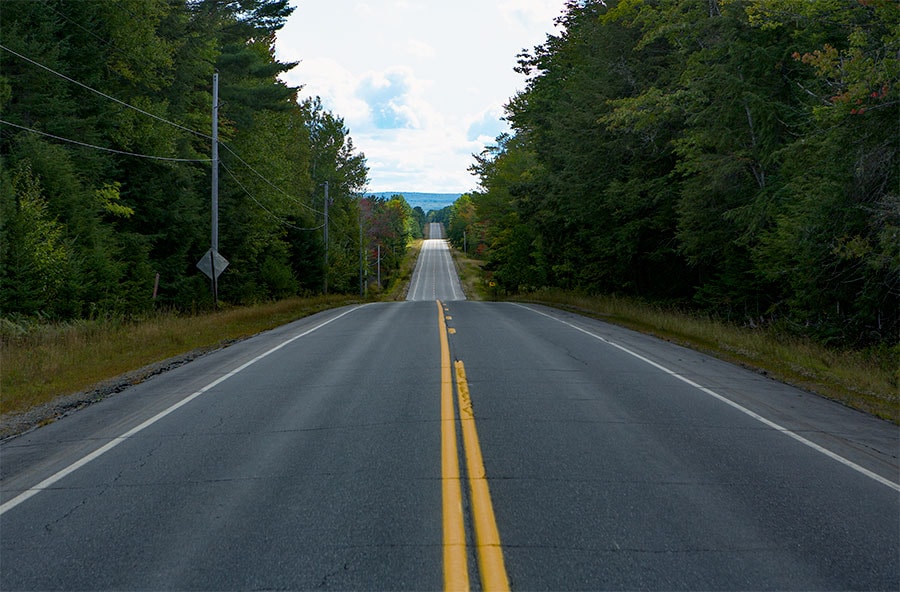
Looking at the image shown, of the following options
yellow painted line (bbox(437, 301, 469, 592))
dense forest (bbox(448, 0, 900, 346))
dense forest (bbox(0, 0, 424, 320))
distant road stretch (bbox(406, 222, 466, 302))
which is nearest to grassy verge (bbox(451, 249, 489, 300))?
distant road stretch (bbox(406, 222, 466, 302))

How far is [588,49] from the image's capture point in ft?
107

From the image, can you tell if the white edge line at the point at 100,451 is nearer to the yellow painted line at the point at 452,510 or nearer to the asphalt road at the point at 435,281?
the yellow painted line at the point at 452,510

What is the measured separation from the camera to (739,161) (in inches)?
725

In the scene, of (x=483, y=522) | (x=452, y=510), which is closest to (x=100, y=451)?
(x=452, y=510)

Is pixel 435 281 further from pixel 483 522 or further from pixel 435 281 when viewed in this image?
pixel 483 522

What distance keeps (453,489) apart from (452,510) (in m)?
0.43

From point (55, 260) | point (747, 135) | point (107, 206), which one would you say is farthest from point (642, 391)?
point (107, 206)

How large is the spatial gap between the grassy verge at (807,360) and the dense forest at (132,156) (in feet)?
58.8

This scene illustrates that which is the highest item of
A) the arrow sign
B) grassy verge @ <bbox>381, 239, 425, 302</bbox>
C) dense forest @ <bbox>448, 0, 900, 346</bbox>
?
dense forest @ <bbox>448, 0, 900, 346</bbox>

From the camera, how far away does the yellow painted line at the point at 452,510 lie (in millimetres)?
3781

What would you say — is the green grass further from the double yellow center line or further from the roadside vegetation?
the double yellow center line

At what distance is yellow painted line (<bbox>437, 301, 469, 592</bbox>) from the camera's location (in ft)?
12.4

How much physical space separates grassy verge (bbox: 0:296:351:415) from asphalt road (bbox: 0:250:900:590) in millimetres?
1791

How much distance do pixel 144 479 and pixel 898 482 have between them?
6741 millimetres
